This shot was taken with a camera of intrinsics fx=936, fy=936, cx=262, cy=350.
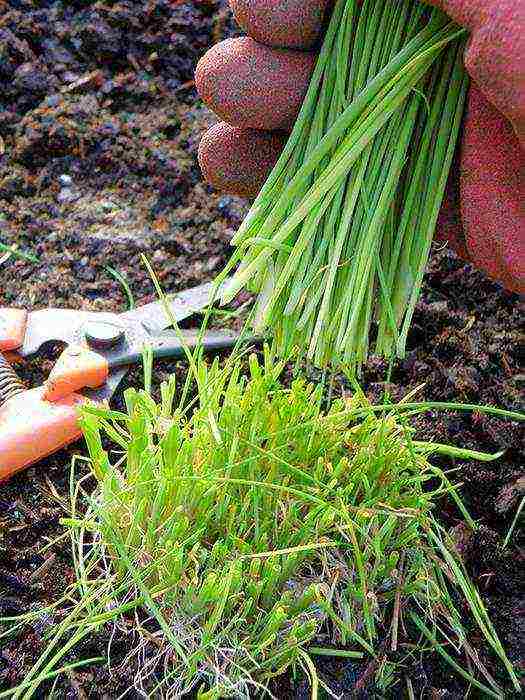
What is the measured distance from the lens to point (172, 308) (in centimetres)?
182

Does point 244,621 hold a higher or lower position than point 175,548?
lower

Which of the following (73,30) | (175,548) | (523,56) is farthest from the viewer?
(73,30)

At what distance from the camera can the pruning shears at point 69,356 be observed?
1.51 metres

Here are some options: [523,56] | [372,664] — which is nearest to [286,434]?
[372,664]

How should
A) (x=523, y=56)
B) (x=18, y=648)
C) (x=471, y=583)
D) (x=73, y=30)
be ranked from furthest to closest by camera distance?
(x=73, y=30) → (x=471, y=583) → (x=18, y=648) → (x=523, y=56)

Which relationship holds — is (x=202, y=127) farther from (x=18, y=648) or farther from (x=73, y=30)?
(x=18, y=648)

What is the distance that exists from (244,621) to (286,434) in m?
0.27

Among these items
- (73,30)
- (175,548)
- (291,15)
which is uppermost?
(291,15)

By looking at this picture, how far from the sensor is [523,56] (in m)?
1.07

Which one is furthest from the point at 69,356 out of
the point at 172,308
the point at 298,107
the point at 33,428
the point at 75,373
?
the point at 298,107

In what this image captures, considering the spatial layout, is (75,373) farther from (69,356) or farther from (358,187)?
(358,187)

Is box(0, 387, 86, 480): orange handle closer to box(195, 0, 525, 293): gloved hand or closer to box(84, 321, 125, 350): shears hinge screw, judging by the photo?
box(84, 321, 125, 350): shears hinge screw

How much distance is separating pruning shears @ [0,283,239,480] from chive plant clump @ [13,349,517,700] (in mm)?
173

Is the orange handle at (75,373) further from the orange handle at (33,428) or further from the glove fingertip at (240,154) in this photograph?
the glove fingertip at (240,154)
